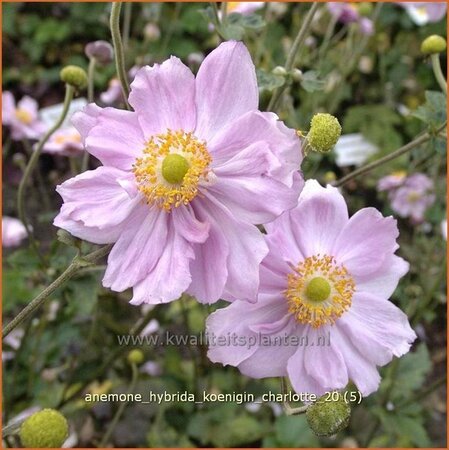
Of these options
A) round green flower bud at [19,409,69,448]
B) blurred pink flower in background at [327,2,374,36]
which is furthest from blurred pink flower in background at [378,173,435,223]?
round green flower bud at [19,409,69,448]

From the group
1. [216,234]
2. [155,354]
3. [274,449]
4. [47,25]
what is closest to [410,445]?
[274,449]

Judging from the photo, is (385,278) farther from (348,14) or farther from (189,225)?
(348,14)

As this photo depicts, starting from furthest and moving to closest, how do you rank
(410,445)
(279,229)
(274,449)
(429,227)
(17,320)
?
(429,227), (410,445), (274,449), (279,229), (17,320)

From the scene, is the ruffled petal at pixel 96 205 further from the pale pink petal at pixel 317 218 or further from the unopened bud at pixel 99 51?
the unopened bud at pixel 99 51

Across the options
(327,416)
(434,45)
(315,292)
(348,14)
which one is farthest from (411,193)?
(327,416)

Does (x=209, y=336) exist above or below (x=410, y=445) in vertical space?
above

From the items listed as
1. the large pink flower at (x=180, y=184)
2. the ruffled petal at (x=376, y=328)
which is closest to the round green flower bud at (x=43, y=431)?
the large pink flower at (x=180, y=184)

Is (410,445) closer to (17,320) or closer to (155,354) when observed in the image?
(155,354)
